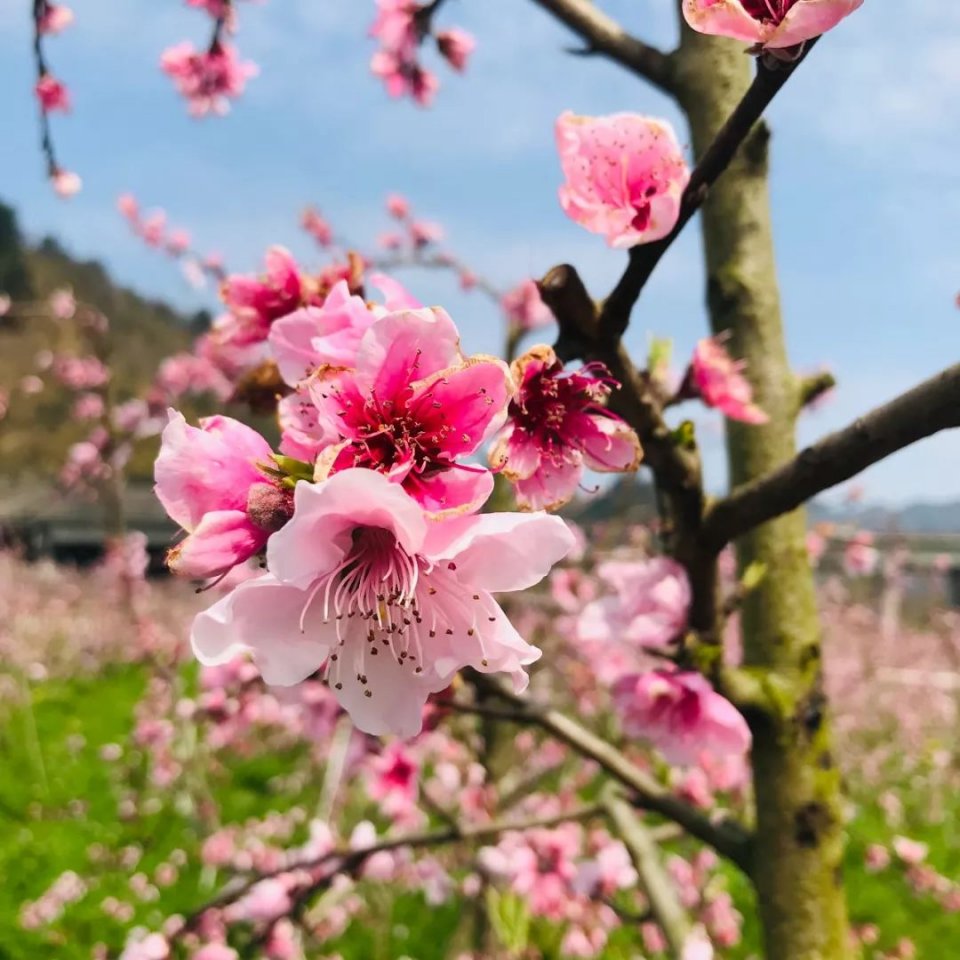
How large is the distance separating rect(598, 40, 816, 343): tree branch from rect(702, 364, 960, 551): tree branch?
25cm

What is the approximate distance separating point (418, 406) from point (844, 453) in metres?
0.44

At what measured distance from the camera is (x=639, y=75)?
1525mm

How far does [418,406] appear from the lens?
705mm

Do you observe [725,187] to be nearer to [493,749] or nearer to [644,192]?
[644,192]

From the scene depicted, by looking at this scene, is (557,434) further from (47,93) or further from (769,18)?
(47,93)

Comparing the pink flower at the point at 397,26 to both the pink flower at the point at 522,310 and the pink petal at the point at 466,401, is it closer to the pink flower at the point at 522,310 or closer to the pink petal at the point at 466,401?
the pink petal at the point at 466,401

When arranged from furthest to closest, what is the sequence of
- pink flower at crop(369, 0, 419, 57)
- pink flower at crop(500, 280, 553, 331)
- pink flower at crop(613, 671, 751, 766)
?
pink flower at crop(500, 280, 553, 331) < pink flower at crop(369, 0, 419, 57) < pink flower at crop(613, 671, 751, 766)

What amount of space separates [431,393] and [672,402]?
525 millimetres

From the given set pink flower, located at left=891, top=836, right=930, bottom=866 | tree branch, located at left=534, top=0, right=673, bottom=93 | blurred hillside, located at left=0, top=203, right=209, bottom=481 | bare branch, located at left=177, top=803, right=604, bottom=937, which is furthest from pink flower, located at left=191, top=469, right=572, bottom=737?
blurred hillside, located at left=0, top=203, right=209, bottom=481

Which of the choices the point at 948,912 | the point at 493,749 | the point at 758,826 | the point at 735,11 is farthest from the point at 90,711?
the point at 735,11

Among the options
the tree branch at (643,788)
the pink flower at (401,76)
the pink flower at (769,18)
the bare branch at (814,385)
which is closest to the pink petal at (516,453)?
the pink flower at (769,18)

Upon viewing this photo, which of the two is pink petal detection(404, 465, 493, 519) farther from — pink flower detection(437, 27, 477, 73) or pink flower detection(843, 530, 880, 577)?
pink flower detection(843, 530, 880, 577)

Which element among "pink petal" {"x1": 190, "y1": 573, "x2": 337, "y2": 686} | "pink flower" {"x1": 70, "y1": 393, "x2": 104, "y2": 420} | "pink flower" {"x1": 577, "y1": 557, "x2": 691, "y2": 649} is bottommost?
"pink flower" {"x1": 70, "y1": 393, "x2": 104, "y2": 420}

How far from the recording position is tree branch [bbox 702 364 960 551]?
0.74 m
